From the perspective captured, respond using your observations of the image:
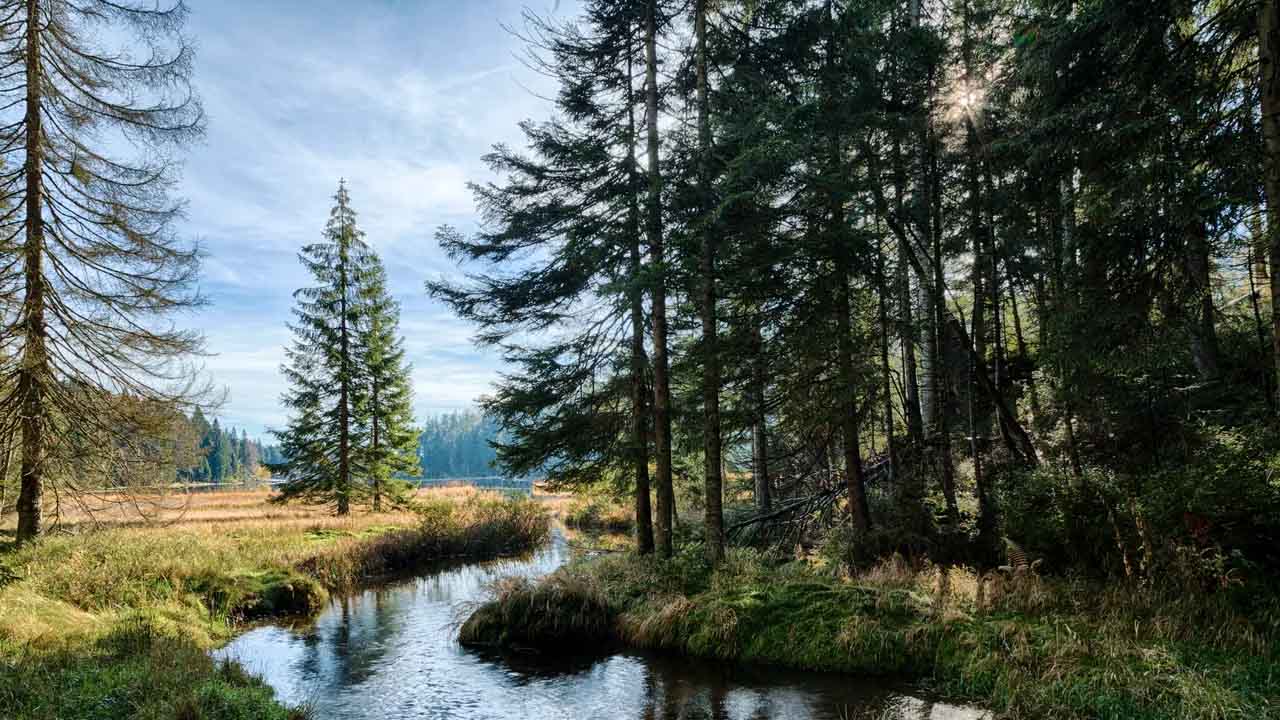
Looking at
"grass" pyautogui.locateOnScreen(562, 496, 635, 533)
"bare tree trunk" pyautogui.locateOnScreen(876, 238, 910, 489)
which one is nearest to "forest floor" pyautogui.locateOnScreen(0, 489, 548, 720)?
"grass" pyautogui.locateOnScreen(562, 496, 635, 533)

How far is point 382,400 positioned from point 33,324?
1646 centimetres

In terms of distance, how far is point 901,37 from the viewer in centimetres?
1149

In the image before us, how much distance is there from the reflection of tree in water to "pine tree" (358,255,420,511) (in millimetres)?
14057

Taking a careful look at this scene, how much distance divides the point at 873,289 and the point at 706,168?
377 cm

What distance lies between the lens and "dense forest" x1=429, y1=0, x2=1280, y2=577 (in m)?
8.09

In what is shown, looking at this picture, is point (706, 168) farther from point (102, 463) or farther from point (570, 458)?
point (102, 463)

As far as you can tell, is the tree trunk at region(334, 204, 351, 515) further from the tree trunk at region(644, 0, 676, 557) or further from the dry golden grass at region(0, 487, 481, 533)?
the tree trunk at region(644, 0, 676, 557)

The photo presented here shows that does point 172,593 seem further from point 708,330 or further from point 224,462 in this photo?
point 224,462

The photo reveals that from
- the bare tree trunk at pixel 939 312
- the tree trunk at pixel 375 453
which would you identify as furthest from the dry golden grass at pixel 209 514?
the bare tree trunk at pixel 939 312

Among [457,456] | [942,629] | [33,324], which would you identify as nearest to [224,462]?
[457,456]

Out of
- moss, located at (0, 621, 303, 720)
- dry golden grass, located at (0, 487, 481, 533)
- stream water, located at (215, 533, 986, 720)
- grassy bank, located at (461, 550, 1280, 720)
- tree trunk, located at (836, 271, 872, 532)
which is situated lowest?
stream water, located at (215, 533, 986, 720)

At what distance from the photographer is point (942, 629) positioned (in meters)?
9.02

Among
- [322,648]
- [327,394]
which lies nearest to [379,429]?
[327,394]

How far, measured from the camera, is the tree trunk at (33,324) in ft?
42.7
